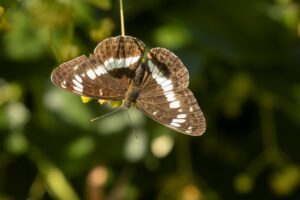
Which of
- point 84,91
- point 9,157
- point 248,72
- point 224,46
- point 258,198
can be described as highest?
point 84,91

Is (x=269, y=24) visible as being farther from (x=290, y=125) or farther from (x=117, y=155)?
(x=117, y=155)

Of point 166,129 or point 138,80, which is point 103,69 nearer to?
point 138,80

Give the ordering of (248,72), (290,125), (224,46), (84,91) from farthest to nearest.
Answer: (290,125)
(248,72)
(224,46)
(84,91)

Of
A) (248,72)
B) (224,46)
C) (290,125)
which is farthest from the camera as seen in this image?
(290,125)

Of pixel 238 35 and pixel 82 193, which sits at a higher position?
pixel 238 35

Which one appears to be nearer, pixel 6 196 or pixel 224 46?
pixel 224 46

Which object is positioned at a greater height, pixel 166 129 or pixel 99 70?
pixel 99 70

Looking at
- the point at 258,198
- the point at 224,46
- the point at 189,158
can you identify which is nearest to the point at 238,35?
the point at 224,46

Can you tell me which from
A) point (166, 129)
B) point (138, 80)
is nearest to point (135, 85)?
point (138, 80)
